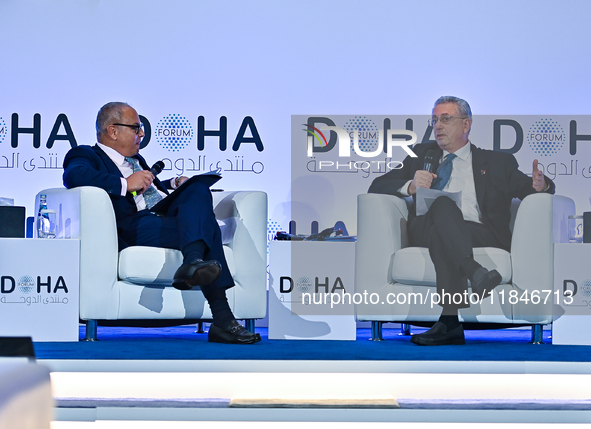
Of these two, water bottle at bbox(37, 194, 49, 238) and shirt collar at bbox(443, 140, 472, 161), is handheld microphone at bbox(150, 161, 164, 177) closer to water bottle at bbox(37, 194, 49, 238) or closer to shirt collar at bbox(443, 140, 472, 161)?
water bottle at bbox(37, 194, 49, 238)

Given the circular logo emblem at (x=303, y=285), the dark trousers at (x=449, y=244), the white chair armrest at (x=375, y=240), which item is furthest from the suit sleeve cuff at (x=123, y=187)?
the dark trousers at (x=449, y=244)

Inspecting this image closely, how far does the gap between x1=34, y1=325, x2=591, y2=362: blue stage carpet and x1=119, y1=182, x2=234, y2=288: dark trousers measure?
0.34m

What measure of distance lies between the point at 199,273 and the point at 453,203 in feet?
3.70

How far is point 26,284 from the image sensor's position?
2787 mm

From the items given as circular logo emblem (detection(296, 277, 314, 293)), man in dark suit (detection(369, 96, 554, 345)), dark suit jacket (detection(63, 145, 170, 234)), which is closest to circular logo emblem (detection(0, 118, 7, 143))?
dark suit jacket (detection(63, 145, 170, 234))

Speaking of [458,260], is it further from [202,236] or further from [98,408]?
[98,408]

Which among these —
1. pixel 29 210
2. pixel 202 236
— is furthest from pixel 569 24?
pixel 29 210

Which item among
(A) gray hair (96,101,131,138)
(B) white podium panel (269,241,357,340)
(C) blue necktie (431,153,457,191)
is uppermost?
(A) gray hair (96,101,131,138)

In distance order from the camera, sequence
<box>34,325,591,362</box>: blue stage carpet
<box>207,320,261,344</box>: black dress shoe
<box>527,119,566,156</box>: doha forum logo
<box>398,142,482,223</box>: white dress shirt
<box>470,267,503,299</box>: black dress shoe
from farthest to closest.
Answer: <box>527,119,566,156</box>: doha forum logo → <box>398,142,482,223</box>: white dress shirt → <box>207,320,261,344</box>: black dress shoe → <box>470,267,503,299</box>: black dress shoe → <box>34,325,591,362</box>: blue stage carpet

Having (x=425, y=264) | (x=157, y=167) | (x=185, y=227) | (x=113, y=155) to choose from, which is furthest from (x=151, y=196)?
(x=425, y=264)

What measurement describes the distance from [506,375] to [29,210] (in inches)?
129

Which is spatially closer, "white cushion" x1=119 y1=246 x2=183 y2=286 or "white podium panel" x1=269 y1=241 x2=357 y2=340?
"white cushion" x1=119 y1=246 x2=183 y2=286

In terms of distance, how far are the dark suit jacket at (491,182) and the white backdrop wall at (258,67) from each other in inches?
50.6

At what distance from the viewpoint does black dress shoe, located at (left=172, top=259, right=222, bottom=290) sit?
249 centimetres
